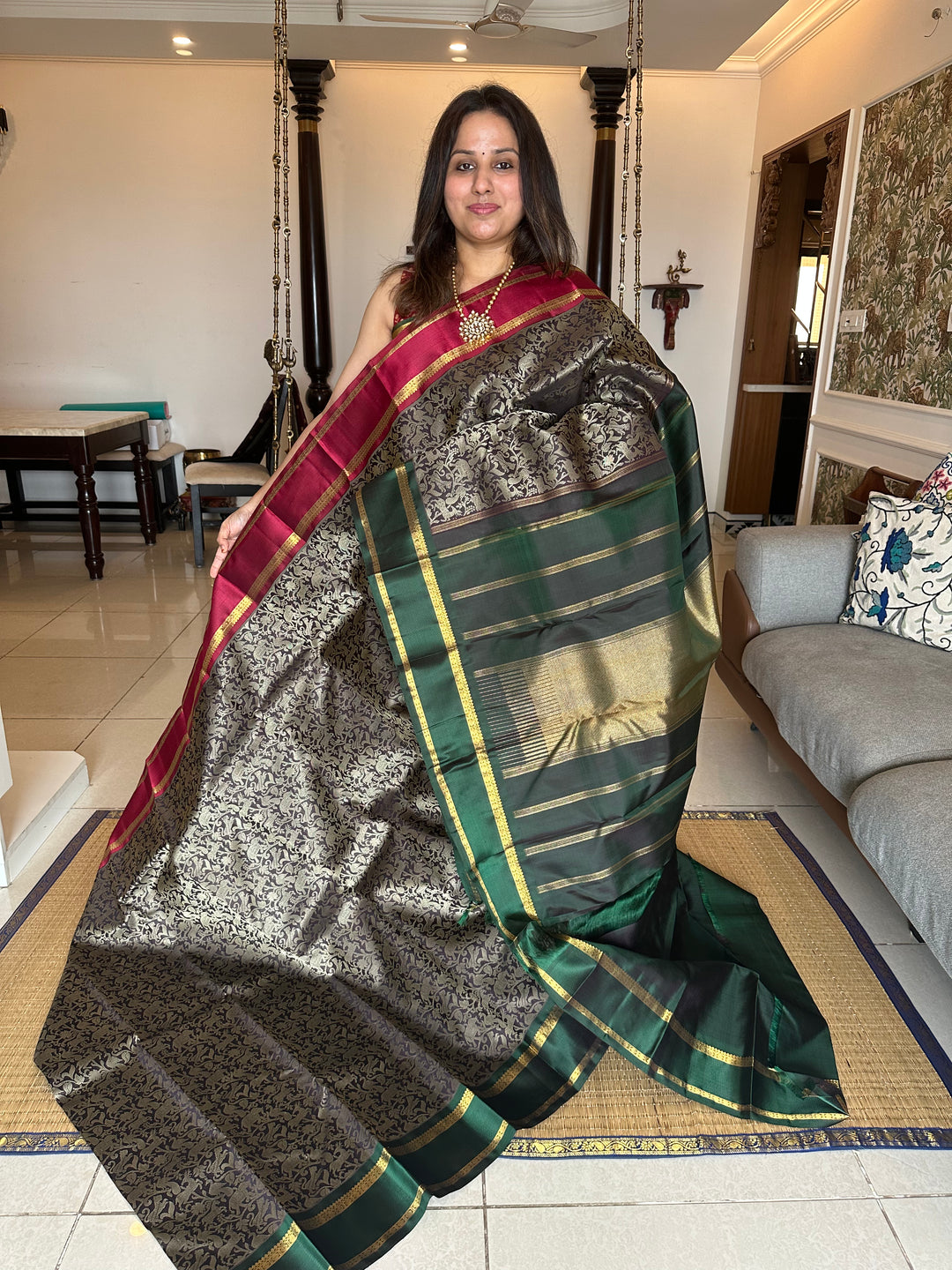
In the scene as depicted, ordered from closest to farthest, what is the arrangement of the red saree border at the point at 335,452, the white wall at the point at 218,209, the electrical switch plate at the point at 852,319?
the red saree border at the point at 335,452 → the electrical switch plate at the point at 852,319 → the white wall at the point at 218,209

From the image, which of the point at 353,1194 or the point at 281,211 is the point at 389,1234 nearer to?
the point at 353,1194

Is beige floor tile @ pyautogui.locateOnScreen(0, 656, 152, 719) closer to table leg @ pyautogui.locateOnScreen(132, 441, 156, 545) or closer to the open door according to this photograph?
table leg @ pyautogui.locateOnScreen(132, 441, 156, 545)

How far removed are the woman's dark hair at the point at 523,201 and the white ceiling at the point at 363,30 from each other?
117 inches

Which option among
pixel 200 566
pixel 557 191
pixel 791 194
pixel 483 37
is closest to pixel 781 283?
pixel 791 194

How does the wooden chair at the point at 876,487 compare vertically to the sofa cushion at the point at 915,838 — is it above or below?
above

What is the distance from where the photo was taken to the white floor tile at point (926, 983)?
5.26 ft

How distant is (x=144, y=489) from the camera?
16.9 feet

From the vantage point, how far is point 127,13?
4.34 meters

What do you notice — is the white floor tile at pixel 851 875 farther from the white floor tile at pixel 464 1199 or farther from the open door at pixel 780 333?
the open door at pixel 780 333

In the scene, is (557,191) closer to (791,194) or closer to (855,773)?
(855,773)

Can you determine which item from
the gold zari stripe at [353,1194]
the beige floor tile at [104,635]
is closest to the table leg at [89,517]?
the beige floor tile at [104,635]

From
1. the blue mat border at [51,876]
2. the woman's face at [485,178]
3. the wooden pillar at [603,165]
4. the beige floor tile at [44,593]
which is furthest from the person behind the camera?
the wooden pillar at [603,165]

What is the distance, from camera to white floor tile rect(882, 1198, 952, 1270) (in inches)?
47.2

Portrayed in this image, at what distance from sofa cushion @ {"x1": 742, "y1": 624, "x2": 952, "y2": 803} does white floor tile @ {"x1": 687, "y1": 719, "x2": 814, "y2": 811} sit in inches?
10.9
